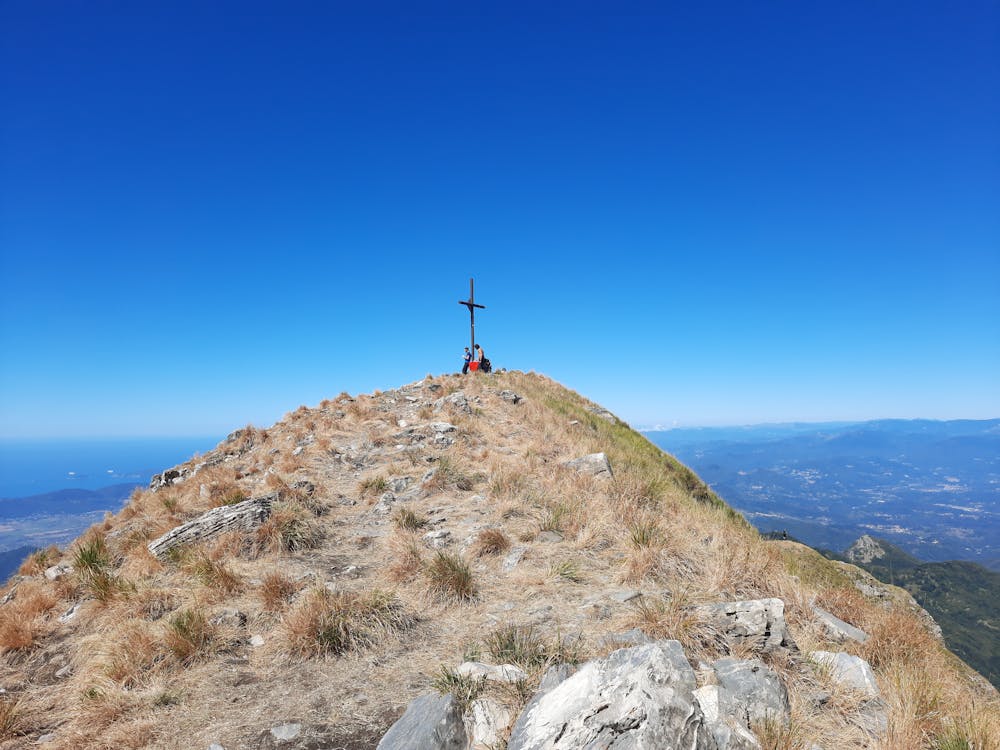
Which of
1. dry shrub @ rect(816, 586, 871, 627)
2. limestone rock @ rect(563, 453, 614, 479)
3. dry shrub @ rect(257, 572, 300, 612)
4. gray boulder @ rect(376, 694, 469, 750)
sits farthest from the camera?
limestone rock @ rect(563, 453, 614, 479)

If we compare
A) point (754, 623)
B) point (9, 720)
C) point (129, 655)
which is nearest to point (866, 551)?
point (754, 623)

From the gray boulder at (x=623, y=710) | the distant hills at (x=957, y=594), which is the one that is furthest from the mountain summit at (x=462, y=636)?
the distant hills at (x=957, y=594)

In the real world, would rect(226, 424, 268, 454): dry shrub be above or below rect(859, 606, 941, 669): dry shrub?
above

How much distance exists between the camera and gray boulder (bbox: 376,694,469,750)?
3822 millimetres

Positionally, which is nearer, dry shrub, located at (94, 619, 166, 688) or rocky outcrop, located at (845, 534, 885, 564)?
dry shrub, located at (94, 619, 166, 688)

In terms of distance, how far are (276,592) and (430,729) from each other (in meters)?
4.22

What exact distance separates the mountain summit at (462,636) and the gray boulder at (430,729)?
21 millimetres

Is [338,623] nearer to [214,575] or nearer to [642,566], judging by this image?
[214,575]

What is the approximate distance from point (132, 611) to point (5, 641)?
4.79 ft

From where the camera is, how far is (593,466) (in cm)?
1264

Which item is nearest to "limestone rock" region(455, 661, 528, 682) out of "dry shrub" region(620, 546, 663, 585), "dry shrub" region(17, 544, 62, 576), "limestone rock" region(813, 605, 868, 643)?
"dry shrub" region(620, 546, 663, 585)

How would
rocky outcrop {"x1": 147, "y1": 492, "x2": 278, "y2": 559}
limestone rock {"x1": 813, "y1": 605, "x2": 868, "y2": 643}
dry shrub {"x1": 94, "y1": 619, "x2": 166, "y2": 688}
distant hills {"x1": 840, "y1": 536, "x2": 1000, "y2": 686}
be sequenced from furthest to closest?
1. distant hills {"x1": 840, "y1": 536, "x2": 1000, "y2": 686}
2. rocky outcrop {"x1": 147, "y1": 492, "x2": 278, "y2": 559}
3. limestone rock {"x1": 813, "y1": 605, "x2": 868, "y2": 643}
4. dry shrub {"x1": 94, "y1": 619, "x2": 166, "y2": 688}

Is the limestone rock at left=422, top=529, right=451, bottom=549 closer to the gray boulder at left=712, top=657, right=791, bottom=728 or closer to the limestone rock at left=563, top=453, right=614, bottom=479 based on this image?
the limestone rock at left=563, top=453, right=614, bottom=479

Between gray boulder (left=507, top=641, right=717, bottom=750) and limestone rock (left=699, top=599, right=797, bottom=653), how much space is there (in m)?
1.38
